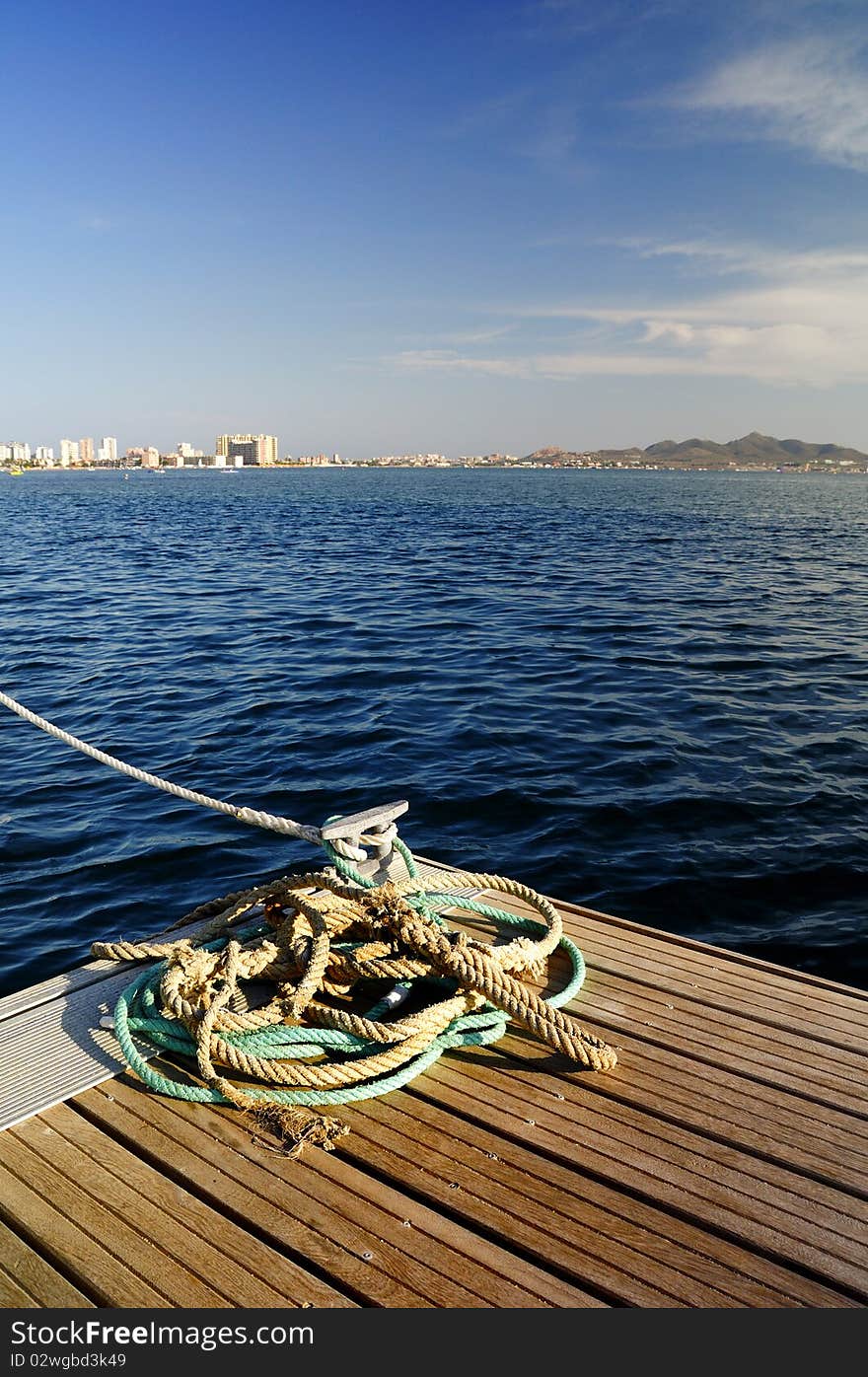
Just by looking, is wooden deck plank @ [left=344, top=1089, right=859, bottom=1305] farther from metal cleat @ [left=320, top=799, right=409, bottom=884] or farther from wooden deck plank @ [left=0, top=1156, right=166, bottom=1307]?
metal cleat @ [left=320, top=799, right=409, bottom=884]

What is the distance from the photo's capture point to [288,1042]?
11.9 ft

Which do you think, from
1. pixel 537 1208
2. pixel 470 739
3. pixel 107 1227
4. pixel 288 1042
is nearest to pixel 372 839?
pixel 288 1042

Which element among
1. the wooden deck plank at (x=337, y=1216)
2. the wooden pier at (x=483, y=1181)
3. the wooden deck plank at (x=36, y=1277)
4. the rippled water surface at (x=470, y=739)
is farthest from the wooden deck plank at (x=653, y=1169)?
the rippled water surface at (x=470, y=739)

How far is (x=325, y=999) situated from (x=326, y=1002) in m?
0.01

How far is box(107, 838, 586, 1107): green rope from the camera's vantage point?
343cm

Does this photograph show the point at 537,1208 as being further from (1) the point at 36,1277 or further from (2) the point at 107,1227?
(1) the point at 36,1277

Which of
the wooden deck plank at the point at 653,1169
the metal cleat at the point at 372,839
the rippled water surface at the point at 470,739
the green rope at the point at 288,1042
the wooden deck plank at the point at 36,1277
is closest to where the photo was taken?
the wooden deck plank at the point at 36,1277

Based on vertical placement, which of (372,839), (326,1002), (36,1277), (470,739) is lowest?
(470,739)

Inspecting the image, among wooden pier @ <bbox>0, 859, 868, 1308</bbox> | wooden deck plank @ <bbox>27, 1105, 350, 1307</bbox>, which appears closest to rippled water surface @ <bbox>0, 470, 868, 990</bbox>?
wooden pier @ <bbox>0, 859, 868, 1308</bbox>

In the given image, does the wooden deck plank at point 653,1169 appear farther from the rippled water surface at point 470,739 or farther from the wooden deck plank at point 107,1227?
the rippled water surface at point 470,739

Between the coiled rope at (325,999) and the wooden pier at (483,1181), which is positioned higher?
the coiled rope at (325,999)

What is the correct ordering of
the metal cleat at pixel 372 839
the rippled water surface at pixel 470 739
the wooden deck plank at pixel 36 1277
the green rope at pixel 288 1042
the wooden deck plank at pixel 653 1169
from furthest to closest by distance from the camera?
1. the rippled water surface at pixel 470 739
2. the metal cleat at pixel 372 839
3. the green rope at pixel 288 1042
4. the wooden deck plank at pixel 653 1169
5. the wooden deck plank at pixel 36 1277

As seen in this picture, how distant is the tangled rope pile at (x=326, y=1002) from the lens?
136 inches
